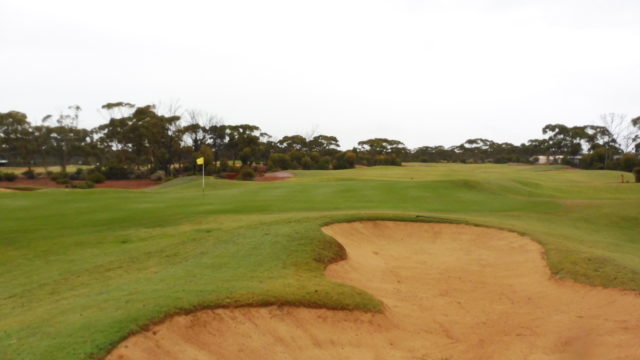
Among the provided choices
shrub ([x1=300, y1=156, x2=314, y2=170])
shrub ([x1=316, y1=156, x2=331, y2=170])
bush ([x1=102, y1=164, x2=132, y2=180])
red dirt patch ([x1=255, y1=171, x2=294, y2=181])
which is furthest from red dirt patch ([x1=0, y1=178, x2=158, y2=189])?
shrub ([x1=316, y1=156, x2=331, y2=170])

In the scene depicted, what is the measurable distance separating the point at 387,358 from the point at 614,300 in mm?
6028

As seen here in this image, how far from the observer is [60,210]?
946 inches

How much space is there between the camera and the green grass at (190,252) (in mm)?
8133

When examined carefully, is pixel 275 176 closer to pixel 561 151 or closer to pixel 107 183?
pixel 107 183

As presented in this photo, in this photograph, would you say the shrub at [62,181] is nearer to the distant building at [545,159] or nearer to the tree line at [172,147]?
the tree line at [172,147]

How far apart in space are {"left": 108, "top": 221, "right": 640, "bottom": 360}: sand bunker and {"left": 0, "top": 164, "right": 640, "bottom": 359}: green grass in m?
0.42

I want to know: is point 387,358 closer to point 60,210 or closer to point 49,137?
point 60,210

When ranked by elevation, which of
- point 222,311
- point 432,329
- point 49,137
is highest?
point 49,137

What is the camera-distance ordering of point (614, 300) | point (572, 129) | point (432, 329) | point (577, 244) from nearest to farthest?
point (432, 329) < point (614, 300) < point (577, 244) < point (572, 129)

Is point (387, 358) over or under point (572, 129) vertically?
under

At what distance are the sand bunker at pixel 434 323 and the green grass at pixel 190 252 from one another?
418 millimetres

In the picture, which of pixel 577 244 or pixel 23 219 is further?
pixel 23 219

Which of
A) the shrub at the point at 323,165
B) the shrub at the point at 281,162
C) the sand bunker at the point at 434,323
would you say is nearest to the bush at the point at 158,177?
the shrub at the point at 281,162

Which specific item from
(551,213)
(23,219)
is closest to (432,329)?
(551,213)
